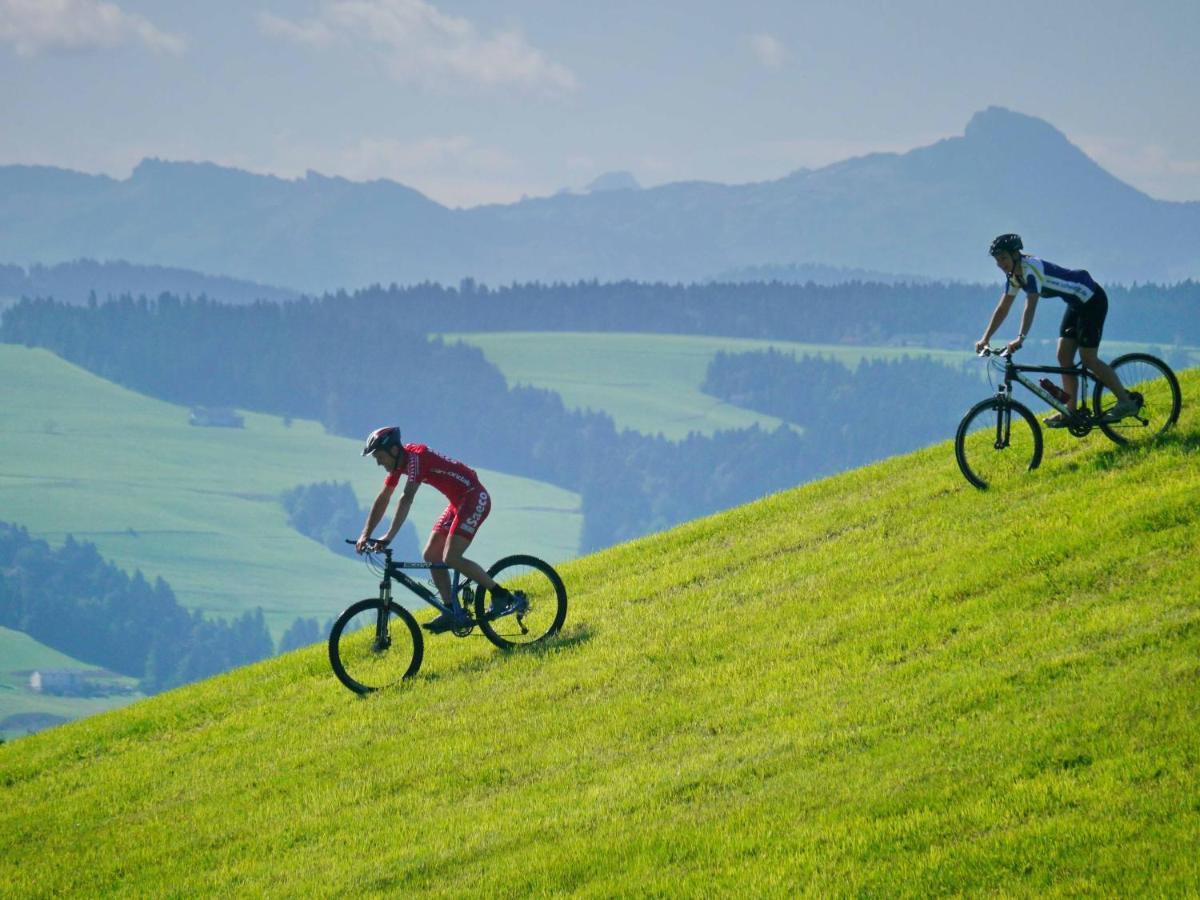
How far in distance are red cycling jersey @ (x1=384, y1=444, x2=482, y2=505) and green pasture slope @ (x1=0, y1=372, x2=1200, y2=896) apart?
2.35m

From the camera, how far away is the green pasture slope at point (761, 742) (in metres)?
11.0

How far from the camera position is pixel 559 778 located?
554 inches

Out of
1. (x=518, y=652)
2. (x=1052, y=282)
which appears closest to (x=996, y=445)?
(x=1052, y=282)

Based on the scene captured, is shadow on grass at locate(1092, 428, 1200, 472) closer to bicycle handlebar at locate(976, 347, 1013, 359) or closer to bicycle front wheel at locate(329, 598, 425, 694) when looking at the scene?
bicycle handlebar at locate(976, 347, 1013, 359)

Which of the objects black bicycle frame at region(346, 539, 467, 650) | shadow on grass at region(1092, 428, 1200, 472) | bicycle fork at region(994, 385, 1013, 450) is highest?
bicycle fork at region(994, 385, 1013, 450)

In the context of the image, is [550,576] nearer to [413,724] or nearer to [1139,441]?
[413,724]

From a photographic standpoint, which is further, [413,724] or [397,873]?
[413,724]

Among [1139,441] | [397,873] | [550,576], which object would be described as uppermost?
[1139,441]

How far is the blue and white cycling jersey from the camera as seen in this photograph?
750 inches

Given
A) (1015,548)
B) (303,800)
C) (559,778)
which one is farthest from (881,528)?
(303,800)

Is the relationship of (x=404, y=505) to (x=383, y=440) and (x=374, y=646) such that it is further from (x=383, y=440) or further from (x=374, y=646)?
(x=374, y=646)

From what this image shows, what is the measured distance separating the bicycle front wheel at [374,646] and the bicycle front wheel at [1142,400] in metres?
10.4

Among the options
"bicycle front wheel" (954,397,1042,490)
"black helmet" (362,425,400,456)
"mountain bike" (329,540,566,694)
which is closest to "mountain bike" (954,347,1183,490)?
"bicycle front wheel" (954,397,1042,490)

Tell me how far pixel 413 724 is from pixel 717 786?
5.05 metres
